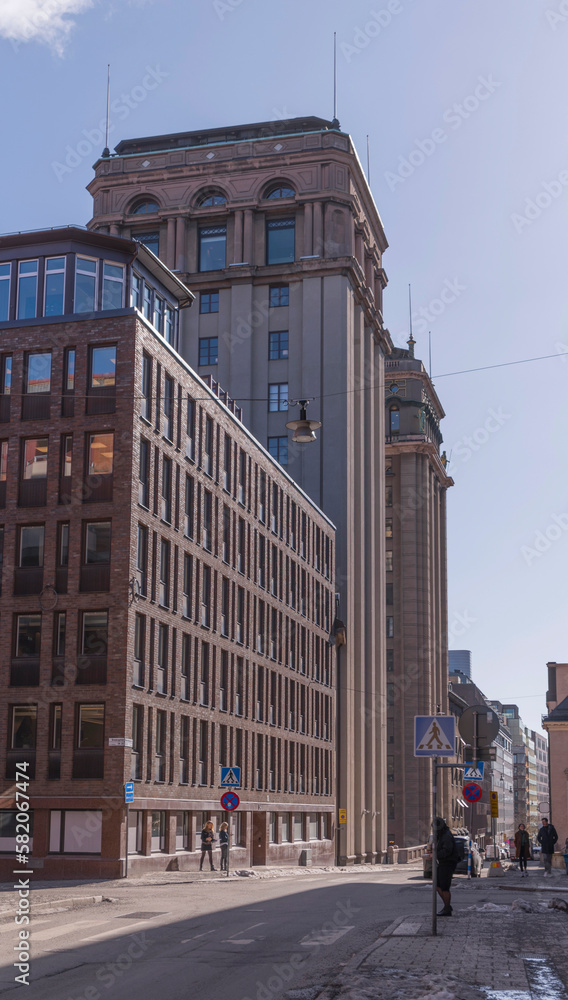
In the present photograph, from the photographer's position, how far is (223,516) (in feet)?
161

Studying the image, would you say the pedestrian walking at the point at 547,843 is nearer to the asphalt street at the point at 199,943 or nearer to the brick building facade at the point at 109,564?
the asphalt street at the point at 199,943

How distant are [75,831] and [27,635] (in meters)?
6.26

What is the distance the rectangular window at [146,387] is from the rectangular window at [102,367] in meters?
1.26

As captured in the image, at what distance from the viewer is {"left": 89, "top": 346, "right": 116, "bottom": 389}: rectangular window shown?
39.0 metres

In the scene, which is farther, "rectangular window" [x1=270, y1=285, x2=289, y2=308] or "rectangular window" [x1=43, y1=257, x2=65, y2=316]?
"rectangular window" [x1=270, y1=285, x2=289, y2=308]

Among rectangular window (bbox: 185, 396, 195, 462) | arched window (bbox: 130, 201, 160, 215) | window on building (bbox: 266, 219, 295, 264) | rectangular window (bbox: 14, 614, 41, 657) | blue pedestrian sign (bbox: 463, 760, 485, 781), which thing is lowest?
blue pedestrian sign (bbox: 463, 760, 485, 781)

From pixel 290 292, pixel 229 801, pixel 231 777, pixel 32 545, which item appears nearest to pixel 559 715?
pixel 290 292

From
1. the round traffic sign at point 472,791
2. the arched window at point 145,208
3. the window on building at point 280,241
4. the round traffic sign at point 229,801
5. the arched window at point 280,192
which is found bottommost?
the round traffic sign at point 229,801

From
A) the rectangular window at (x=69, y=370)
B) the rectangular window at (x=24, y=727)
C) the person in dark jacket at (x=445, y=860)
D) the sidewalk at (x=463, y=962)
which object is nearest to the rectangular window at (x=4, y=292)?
the rectangular window at (x=69, y=370)

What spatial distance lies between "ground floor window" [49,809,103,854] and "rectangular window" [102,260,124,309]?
17.7m

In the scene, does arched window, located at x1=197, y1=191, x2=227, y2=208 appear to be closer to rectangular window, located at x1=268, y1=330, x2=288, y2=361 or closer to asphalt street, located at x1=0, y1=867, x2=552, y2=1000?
rectangular window, located at x1=268, y1=330, x2=288, y2=361

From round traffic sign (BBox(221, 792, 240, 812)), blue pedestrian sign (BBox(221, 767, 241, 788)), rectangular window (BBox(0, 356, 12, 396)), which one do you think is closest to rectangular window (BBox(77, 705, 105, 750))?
blue pedestrian sign (BBox(221, 767, 241, 788))

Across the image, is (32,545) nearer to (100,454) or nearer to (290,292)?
(100,454)

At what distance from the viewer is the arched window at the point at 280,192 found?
75.2 meters
